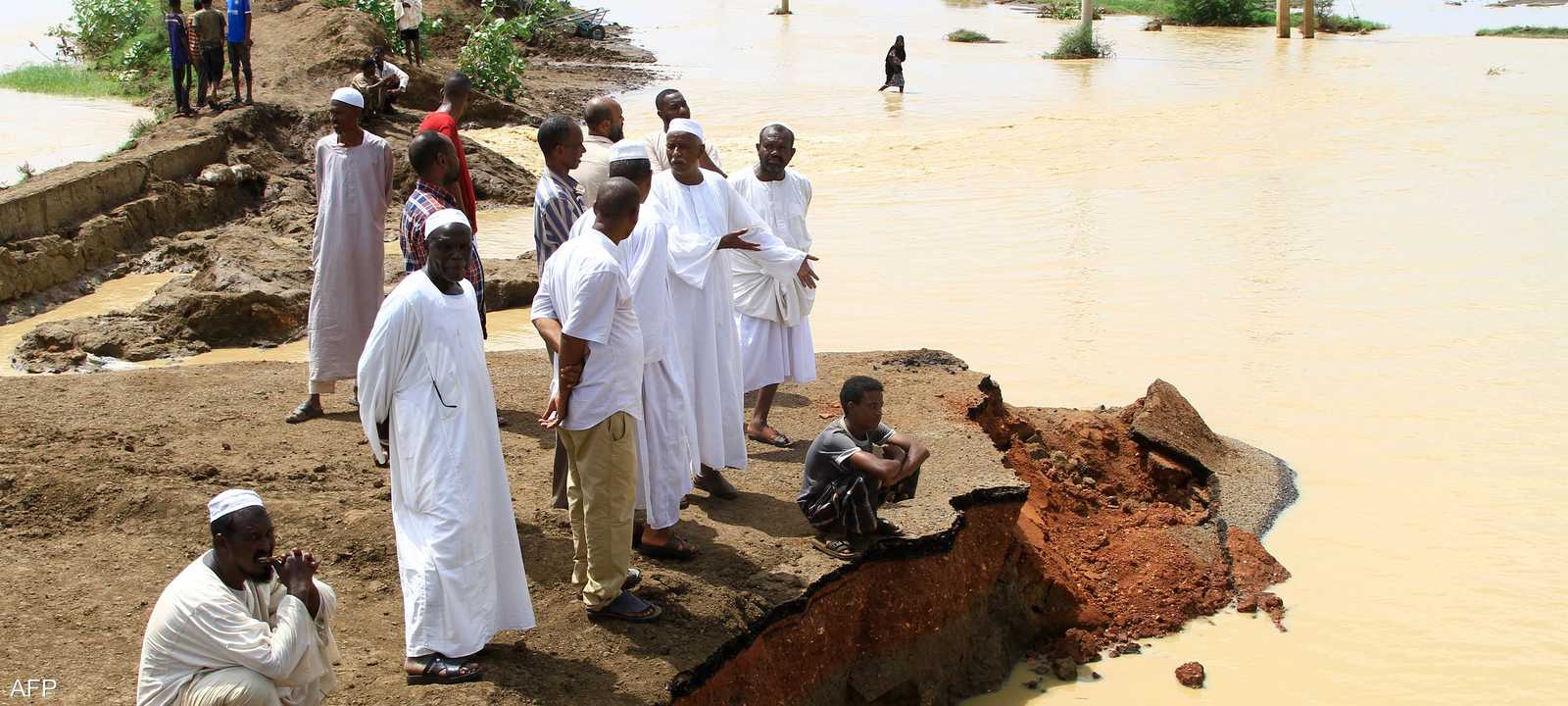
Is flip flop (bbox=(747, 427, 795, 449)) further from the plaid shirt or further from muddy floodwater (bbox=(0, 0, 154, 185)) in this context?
muddy floodwater (bbox=(0, 0, 154, 185))

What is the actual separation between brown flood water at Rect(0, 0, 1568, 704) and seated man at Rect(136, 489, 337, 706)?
11.2 feet

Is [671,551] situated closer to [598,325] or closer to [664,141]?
[598,325]

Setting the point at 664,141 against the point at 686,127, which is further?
the point at 664,141

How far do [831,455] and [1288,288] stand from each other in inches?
334

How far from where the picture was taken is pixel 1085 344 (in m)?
10.6

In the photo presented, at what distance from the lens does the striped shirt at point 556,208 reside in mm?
5809

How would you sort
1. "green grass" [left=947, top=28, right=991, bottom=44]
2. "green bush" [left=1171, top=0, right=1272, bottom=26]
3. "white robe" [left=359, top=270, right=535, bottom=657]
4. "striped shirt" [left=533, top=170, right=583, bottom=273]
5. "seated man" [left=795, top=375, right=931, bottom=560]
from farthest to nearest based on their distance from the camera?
"green bush" [left=1171, top=0, right=1272, bottom=26], "green grass" [left=947, top=28, right=991, bottom=44], "striped shirt" [left=533, top=170, right=583, bottom=273], "seated man" [left=795, top=375, right=931, bottom=560], "white robe" [left=359, top=270, right=535, bottom=657]

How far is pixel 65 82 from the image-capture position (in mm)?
19469

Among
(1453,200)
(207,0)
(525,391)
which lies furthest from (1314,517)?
(207,0)

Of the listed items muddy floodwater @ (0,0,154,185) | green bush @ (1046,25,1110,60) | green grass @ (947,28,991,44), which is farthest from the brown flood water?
green grass @ (947,28,991,44)

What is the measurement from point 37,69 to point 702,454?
1948 cm

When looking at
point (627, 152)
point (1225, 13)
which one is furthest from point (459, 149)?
point (1225, 13)

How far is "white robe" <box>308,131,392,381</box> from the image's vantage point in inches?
261

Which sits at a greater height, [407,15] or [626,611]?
[407,15]
